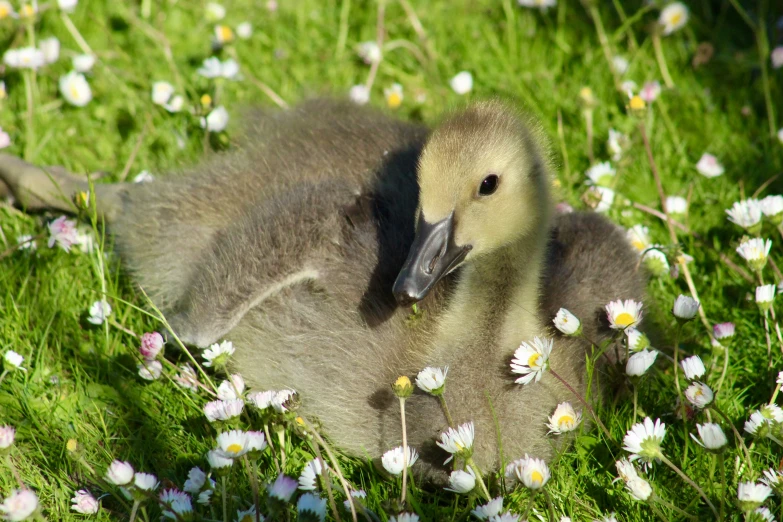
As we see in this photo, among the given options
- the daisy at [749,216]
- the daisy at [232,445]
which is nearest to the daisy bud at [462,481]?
the daisy at [232,445]

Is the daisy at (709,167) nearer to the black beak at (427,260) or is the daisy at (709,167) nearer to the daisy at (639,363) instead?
the daisy at (639,363)

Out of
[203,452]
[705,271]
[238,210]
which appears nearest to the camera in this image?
[203,452]

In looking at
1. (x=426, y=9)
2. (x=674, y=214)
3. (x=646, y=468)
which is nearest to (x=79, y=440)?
(x=646, y=468)

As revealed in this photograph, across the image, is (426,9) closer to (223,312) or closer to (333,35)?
(333,35)

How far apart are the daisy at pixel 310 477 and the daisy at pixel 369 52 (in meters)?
2.45

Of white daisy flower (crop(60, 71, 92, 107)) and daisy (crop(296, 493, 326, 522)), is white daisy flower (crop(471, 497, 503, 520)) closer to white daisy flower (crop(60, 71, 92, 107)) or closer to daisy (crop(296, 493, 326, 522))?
daisy (crop(296, 493, 326, 522))

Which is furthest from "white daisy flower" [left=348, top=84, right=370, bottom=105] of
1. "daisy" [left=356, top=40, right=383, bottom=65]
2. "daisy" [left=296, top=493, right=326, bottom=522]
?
"daisy" [left=296, top=493, right=326, bottom=522]

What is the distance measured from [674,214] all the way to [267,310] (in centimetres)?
170

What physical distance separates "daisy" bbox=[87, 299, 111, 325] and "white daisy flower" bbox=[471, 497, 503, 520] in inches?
57.0

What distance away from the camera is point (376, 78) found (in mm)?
4391

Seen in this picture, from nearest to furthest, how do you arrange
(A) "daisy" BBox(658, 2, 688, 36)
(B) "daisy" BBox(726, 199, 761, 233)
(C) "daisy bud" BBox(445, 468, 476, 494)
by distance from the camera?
(C) "daisy bud" BBox(445, 468, 476, 494) < (B) "daisy" BBox(726, 199, 761, 233) < (A) "daisy" BBox(658, 2, 688, 36)

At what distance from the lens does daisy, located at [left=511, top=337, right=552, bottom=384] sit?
2436 millimetres

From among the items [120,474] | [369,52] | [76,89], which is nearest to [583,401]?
[120,474]

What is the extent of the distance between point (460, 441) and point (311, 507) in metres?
0.43
